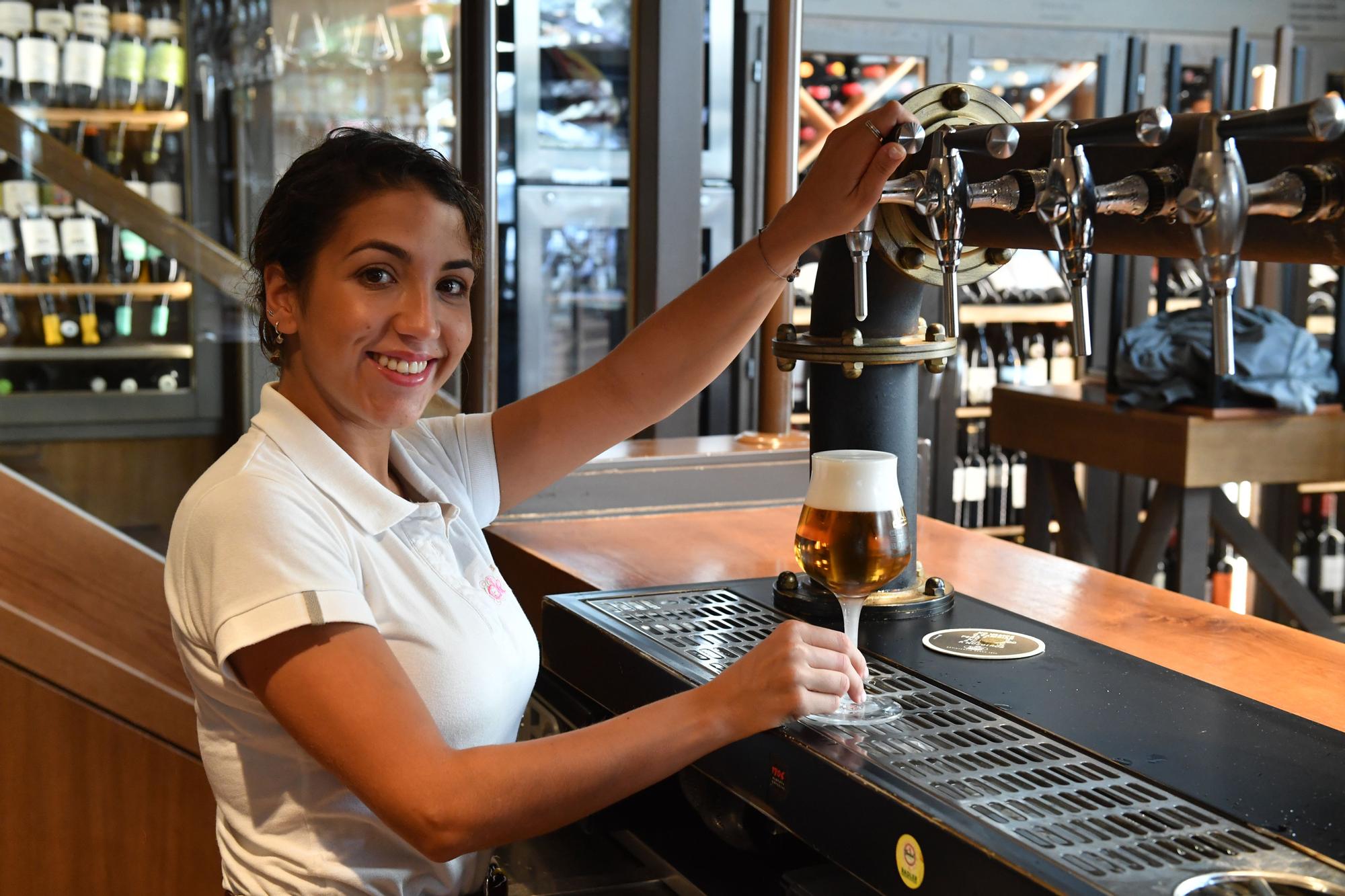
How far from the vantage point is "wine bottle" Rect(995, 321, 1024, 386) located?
5301 millimetres

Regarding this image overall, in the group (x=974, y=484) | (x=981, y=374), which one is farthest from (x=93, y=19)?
(x=974, y=484)

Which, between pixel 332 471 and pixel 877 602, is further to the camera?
pixel 877 602

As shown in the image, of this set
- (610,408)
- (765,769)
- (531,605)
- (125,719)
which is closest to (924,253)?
(610,408)

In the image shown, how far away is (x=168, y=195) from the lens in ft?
14.8

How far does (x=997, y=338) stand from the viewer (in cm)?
538

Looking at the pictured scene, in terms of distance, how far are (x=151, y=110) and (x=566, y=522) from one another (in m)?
2.99

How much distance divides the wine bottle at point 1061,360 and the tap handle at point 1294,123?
4.43 meters

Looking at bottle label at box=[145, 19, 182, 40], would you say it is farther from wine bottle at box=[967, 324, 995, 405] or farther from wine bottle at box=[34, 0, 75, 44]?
wine bottle at box=[967, 324, 995, 405]

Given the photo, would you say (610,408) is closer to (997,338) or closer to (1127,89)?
(1127,89)

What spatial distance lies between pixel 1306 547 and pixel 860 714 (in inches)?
190

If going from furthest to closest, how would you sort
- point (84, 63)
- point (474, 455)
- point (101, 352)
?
1. point (84, 63)
2. point (101, 352)
3. point (474, 455)

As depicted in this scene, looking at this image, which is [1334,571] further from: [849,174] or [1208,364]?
[849,174]

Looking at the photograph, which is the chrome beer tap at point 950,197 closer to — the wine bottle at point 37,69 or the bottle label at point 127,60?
the wine bottle at point 37,69

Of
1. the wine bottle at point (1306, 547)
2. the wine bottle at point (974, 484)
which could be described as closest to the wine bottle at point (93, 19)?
the wine bottle at point (974, 484)
